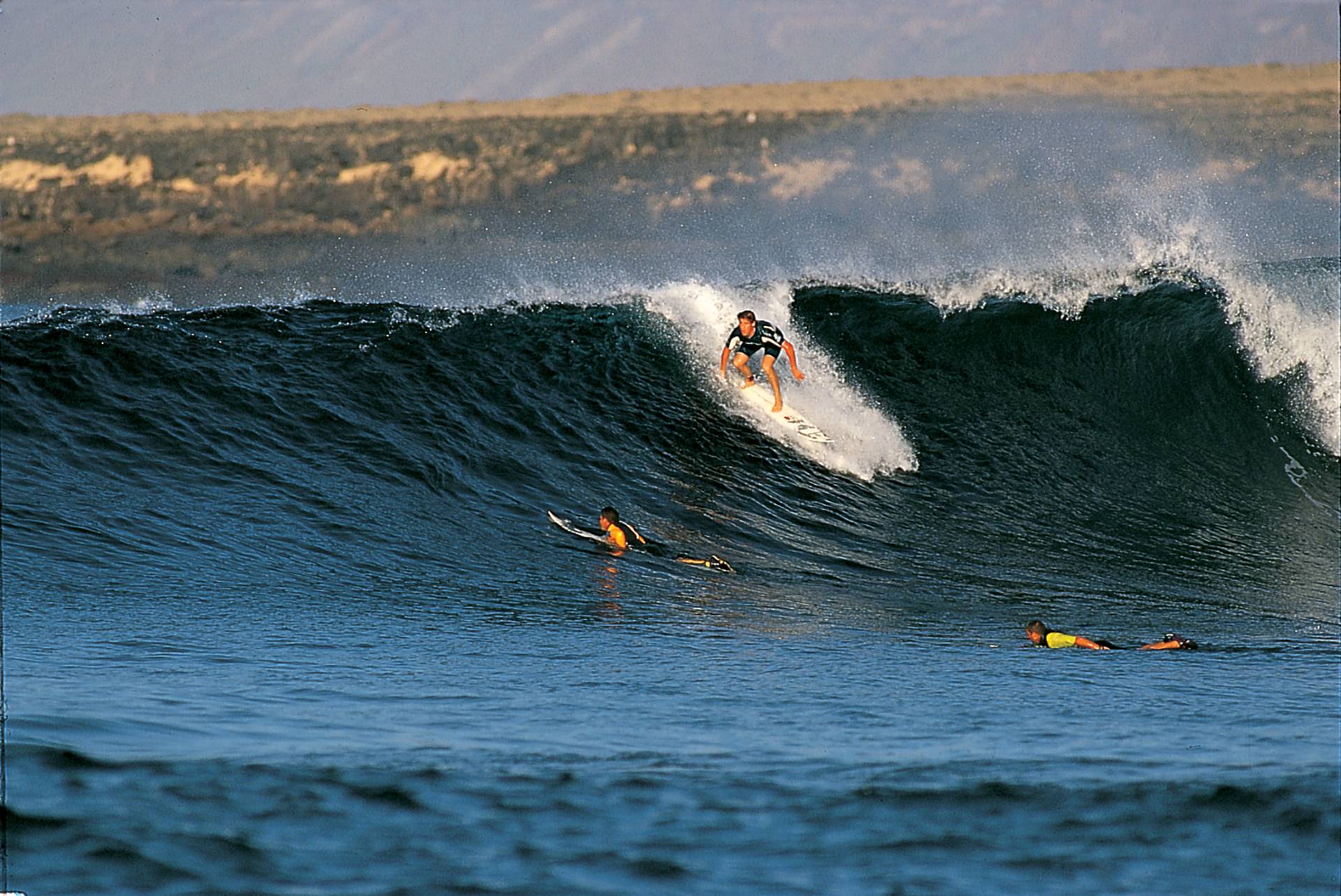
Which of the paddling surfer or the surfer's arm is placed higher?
the surfer's arm

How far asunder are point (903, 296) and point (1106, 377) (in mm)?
2530

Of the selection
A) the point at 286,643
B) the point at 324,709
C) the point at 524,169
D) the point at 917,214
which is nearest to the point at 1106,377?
the point at 286,643

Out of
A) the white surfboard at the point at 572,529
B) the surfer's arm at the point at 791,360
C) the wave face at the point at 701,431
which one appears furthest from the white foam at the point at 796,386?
the white surfboard at the point at 572,529

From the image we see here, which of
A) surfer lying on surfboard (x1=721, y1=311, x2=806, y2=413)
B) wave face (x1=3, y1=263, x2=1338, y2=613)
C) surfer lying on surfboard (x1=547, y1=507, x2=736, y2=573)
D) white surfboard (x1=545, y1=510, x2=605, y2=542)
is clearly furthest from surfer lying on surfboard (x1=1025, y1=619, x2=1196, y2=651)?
surfer lying on surfboard (x1=721, y1=311, x2=806, y2=413)

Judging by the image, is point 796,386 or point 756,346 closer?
point 756,346

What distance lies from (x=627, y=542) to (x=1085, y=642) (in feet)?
11.4

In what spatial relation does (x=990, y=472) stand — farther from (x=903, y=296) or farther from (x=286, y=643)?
(x=286, y=643)

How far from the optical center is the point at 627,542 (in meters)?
9.67

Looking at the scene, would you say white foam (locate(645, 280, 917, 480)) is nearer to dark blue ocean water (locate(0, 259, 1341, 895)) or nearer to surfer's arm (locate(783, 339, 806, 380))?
dark blue ocean water (locate(0, 259, 1341, 895))

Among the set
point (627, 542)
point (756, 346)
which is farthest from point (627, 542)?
point (756, 346)

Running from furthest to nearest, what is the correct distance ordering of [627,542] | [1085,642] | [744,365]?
[744,365] < [627,542] < [1085,642]

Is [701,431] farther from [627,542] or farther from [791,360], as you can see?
[627,542]

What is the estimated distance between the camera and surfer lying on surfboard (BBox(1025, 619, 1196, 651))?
24.0ft

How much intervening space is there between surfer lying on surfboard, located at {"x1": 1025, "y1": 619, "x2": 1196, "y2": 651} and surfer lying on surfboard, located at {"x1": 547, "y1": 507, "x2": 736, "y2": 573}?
8.25 ft
